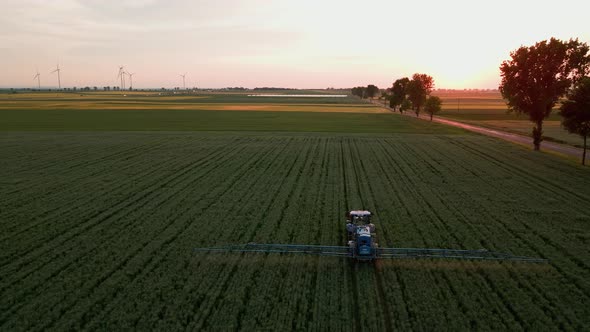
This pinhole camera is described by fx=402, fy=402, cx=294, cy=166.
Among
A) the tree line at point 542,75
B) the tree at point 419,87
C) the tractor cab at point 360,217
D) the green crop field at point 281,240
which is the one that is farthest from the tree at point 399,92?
the tractor cab at point 360,217

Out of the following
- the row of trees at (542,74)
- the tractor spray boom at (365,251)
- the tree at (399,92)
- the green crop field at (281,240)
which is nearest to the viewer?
the green crop field at (281,240)

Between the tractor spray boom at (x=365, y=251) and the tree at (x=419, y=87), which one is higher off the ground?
the tree at (x=419, y=87)

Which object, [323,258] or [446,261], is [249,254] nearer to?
[323,258]

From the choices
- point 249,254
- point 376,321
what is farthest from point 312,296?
point 249,254

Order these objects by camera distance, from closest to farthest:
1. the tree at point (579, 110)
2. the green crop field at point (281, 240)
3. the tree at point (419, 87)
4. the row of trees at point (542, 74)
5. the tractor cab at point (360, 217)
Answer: the green crop field at point (281, 240) → the tractor cab at point (360, 217) → the tree at point (579, 110) → the row of trees at point (542, 74) → the tree at point (419, 87)

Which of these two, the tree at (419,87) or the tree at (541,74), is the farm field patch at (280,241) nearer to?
the tree at (541,74)

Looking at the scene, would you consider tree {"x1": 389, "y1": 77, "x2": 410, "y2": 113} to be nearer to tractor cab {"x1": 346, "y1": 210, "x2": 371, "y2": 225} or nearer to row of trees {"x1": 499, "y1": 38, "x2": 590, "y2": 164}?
row of trees {"x1": 499, "y1": 38, "x2": 590, "y2": 164}
